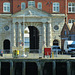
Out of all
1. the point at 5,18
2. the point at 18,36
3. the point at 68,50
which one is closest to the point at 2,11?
the point at 5,18

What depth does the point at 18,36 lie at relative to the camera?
211 feet

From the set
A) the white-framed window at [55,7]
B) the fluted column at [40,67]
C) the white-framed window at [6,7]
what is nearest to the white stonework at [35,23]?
the white-framed window at [55,7]

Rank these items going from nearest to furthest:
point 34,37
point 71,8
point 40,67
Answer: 1. point 40,67
2. point 71,8
3. point 34,37

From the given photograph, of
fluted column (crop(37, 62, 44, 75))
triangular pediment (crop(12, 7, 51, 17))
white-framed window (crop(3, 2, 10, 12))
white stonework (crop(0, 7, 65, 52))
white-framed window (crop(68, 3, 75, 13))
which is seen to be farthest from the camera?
white-framed window (crop(68, 3, 75, 13))

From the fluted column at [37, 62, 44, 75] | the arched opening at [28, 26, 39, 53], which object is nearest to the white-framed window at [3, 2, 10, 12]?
the arched opening at [28, 26, 39, 53]

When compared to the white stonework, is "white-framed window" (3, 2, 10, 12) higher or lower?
higher

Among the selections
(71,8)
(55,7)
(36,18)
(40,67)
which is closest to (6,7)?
(36,18)

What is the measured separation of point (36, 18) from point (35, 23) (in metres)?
1.12

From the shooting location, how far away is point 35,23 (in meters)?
64.9

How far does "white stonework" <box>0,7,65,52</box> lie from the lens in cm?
6425

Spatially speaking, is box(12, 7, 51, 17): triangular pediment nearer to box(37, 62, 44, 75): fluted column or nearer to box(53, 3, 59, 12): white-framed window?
box(53, 3, 59, 12): white-framed window

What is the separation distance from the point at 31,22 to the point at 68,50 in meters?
11.4

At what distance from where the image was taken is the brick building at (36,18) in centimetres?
6431

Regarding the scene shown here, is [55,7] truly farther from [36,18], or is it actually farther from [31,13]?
[31,13]
